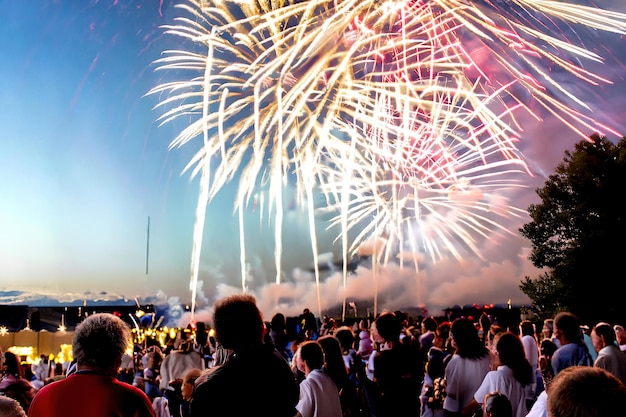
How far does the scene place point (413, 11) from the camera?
1525 centimetres

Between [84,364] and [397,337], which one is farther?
[397,337]

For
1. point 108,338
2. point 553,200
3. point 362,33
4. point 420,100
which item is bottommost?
point 108,338

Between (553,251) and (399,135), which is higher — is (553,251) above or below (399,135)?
below

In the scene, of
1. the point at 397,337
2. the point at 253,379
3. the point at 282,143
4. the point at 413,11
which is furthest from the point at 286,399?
the point at 413,11

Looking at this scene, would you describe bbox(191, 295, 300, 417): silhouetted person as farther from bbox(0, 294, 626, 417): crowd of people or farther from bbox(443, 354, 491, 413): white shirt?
bbox(443, 354, 491, 413): white shirt

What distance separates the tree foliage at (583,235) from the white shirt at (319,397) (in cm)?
1856

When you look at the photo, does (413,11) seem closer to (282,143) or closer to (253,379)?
(282,143)

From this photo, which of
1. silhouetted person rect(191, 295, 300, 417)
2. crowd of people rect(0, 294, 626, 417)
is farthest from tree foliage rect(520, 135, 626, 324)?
silhouetted person rect(191, 295, 300, 417)

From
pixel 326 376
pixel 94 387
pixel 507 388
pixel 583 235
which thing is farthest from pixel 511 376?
pixel 583 235

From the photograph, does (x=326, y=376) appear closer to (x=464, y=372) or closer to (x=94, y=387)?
(x=464, y=372)

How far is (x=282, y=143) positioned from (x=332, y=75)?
198cm

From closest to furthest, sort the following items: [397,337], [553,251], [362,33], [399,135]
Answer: [397,337] → [362,33] → [399,135] → [553,251]

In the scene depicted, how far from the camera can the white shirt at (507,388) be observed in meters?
4.93

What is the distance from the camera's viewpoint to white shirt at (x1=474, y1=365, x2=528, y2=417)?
4.93m
